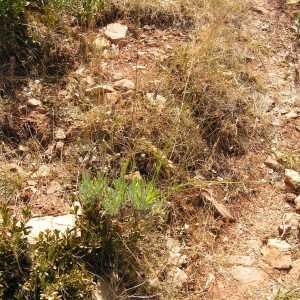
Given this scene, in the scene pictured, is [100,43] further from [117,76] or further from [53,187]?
[53,187]

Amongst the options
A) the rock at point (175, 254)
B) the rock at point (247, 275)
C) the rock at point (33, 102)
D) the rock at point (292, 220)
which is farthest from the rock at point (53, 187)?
the rock at point (292, 220)

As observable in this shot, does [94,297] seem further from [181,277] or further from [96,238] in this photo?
[181,277]

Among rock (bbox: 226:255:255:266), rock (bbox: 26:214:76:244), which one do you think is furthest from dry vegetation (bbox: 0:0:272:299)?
rock (bbox: 226:255:255:266)

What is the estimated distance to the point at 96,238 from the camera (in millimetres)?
2324

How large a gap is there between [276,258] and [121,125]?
113 cm

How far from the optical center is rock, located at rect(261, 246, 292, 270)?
8.59 feet

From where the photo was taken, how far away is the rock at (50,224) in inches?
92.5

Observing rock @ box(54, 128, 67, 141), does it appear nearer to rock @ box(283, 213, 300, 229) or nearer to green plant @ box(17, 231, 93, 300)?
green plant @ box(17, 231, 93, 300)

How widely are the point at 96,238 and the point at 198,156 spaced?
96 centimetres

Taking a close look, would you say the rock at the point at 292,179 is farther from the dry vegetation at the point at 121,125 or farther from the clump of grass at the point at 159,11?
the clump of grass at the point at 159,11

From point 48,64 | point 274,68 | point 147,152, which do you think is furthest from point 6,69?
point 274,68

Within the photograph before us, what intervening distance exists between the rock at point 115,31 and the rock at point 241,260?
1758mm

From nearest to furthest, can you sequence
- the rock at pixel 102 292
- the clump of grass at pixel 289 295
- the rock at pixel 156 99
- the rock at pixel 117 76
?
the rock at pixel 102 292
the clump of grass at pixel 289 295
the rock at pixel 156 99
the rock at pixel 117 76

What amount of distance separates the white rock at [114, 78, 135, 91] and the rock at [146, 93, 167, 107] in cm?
13
